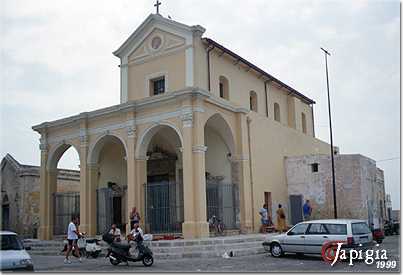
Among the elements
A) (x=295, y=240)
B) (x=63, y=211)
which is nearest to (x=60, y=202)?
(x=63, y=211)

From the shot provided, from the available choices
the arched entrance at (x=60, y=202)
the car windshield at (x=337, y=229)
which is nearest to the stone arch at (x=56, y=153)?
the arched entrance at (x=60, y=202)

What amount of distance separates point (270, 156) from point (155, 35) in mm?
8302

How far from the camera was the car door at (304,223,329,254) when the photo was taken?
15227mm

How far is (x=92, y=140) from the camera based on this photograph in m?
22.8

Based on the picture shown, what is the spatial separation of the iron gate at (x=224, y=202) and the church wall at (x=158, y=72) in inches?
200

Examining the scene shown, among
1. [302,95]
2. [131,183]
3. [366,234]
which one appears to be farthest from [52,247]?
[302,95]

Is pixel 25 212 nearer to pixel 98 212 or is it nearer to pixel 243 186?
pixel 98 212

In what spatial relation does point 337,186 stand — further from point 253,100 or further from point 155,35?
point 155,35

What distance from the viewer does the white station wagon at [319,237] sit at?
49.0 ft

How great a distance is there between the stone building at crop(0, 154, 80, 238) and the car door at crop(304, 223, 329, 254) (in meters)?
16.2

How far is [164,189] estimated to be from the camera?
66.8 ft

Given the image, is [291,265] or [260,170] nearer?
Answer: [291,265]

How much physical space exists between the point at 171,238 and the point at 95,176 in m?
5.97

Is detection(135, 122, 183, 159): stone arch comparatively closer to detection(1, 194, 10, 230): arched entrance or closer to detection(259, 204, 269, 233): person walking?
detection(259, 204, 269, 233): person walking
